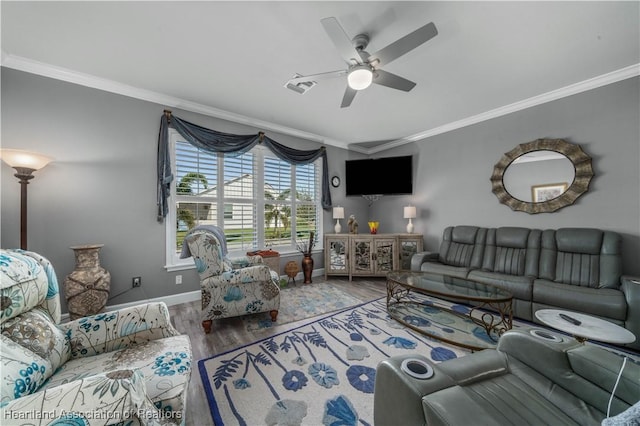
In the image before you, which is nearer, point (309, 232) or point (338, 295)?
A: point (338, 295)

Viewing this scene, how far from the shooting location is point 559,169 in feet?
9.45

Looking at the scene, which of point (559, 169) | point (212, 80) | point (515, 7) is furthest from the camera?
point (559, 169)

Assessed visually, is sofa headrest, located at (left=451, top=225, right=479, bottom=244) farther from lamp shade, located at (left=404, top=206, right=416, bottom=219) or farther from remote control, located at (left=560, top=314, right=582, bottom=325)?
remote control, located at (left=560, top=314, right=582, bottom=325)

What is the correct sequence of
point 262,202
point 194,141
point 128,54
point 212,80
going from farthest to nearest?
point 262,202 → point 194,141 → point 212,80 → point 128,54

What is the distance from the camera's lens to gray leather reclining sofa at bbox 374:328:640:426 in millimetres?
813

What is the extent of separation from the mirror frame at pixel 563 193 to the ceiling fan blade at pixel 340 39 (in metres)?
2.75

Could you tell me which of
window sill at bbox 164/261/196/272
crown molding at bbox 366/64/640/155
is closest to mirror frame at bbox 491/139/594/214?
crown molding at bbox 366/64/640/155

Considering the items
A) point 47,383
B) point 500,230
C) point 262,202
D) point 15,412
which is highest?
point 262,202

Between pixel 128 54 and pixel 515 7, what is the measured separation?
325 centimetres

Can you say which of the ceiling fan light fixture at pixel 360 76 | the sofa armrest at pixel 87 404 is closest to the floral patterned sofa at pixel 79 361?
the sofa armrest at pixel 87 404

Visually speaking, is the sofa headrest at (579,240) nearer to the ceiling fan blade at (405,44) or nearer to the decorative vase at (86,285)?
the ceiling fan blade at (405,44)

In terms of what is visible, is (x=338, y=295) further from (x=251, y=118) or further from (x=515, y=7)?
(x=515, y=7)

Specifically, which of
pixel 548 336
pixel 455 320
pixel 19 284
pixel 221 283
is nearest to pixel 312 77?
pixel 221 283

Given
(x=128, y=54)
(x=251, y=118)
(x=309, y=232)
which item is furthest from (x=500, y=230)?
(x=128, y=54)
